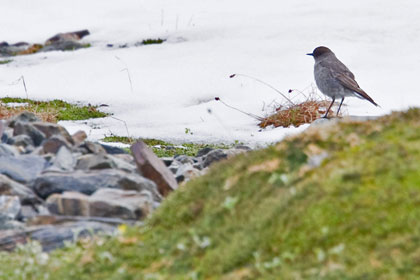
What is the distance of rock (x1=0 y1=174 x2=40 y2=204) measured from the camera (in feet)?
23.4

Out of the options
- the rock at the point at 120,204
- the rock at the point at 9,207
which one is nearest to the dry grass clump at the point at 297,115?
the rock at the point at 120,204

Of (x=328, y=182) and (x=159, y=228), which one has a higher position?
(x=328, y=182)

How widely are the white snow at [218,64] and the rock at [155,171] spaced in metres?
5.84

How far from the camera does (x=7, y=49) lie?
90.5ft

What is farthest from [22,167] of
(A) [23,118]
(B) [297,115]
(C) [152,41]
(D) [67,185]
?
(C) [152,41]

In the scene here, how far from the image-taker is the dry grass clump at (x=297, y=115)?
50.8 feet

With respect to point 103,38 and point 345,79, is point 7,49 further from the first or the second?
point 345,79

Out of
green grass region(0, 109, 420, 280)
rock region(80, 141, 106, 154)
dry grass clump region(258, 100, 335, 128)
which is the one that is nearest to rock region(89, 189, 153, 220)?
green grass region(0, 109, 420, 280)

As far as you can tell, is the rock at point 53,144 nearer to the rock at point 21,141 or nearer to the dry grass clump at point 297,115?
the rock at point 21,141

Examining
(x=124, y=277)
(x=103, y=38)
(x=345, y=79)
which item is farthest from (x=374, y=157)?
(x=103, y=38)

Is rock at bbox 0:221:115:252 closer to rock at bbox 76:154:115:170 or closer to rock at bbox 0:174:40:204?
rock at bbox 0:174:40:204

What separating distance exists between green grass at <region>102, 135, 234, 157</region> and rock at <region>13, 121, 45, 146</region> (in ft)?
13.3

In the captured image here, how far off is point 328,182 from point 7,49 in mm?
24368

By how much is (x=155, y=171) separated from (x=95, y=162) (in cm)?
64
